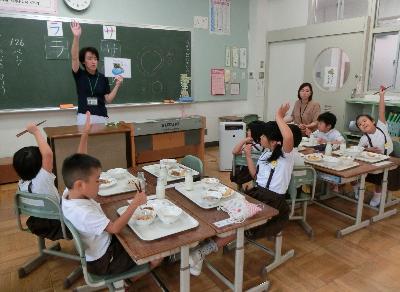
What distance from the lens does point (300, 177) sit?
8.13ft

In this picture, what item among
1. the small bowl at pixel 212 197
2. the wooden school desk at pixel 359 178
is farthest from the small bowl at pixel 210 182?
the wooden school desk at pixel 359 178

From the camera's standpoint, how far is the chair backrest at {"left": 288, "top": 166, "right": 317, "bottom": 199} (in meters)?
2.46

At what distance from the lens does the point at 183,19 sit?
5301 mm

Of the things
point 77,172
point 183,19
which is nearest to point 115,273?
point 77,172

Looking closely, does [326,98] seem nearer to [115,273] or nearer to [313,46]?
[313,46]

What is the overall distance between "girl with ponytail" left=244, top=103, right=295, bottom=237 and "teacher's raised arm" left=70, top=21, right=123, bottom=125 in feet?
7.01

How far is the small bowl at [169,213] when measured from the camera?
1.58 m

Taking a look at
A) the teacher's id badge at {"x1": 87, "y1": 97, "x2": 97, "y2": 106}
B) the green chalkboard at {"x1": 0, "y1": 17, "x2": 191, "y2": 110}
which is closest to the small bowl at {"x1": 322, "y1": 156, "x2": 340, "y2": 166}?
the teacher's id badge at {"x1": 87, "y1": 97, "x2": 97, "y2": 106}

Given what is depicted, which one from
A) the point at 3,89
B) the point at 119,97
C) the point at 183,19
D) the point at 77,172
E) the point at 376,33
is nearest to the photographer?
the point at 77,172

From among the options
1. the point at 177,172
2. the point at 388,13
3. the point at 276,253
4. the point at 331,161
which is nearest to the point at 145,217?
the point at 177,172

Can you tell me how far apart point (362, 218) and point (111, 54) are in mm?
3915

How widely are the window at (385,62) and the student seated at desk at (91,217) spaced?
4.56 m

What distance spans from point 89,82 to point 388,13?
423 centimetres

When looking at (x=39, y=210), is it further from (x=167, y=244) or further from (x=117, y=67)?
(x=117, y=67)
